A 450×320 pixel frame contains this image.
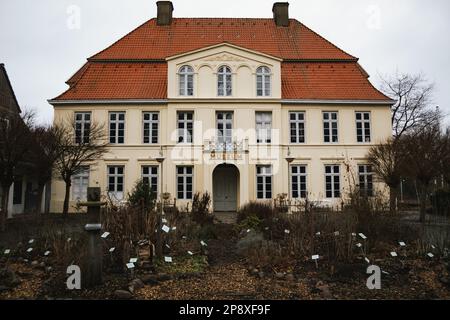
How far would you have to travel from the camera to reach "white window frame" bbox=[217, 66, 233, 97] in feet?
67.4

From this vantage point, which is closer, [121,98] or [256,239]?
[256,239]

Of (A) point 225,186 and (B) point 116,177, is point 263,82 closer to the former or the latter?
(A) point 225,186

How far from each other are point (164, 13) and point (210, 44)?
540cm

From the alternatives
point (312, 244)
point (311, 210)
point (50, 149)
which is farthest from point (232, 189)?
point (312, 244)

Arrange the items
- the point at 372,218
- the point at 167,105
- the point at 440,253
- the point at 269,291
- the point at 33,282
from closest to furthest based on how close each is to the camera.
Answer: the point at 269,291 → the point at 33,282 → the point at 440,253 → the point at 372,218 → the point at 167,105

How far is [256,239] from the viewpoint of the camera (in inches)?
360

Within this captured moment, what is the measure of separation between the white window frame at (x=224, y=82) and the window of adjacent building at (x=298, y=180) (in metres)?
5.75

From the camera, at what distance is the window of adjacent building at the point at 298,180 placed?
20484 mm

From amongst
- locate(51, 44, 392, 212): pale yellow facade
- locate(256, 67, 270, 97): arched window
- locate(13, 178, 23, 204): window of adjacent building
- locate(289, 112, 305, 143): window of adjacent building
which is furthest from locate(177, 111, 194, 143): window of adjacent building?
locate(13, 178, 23, 204): window of adjacent building

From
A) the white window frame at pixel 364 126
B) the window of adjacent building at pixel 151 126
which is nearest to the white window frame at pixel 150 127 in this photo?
the window of adjacent building at pixel 151 126

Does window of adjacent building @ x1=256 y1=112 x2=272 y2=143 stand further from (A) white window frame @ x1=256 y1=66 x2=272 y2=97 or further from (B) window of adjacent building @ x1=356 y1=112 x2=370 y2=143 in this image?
(B) window of adjacent building @ x1=356 y1=112 x2=370 y2=143

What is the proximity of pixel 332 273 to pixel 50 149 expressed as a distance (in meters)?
13.4

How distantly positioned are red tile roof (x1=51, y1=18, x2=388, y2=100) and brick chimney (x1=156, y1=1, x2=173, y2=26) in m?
0.34

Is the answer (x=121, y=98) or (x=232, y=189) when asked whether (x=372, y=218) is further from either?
(x=121, y=98)
